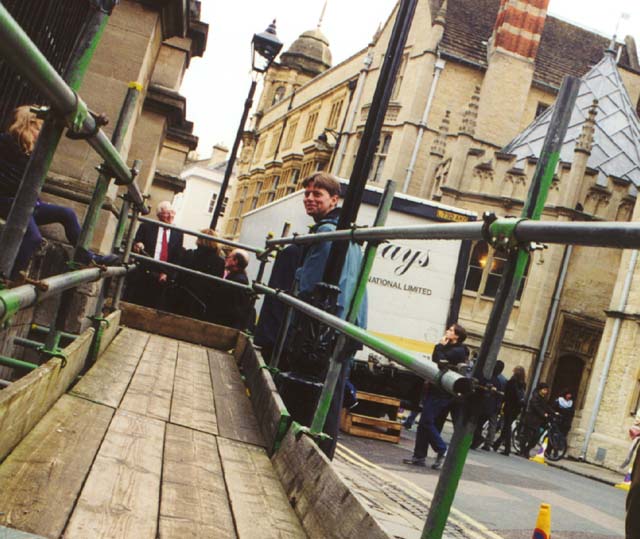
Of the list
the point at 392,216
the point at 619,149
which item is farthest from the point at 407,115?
the point at 392,216

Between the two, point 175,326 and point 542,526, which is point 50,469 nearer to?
point 542,526

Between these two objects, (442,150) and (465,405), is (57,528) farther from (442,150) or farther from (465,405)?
(442,150)

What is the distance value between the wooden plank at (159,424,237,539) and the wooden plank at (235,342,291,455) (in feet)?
0.84

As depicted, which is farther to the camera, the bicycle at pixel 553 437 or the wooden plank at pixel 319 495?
the bicycle at pixel 553 437

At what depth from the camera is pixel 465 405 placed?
1879 millimetres

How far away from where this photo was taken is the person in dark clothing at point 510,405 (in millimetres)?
17094

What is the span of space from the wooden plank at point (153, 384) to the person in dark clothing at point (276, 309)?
62 cm

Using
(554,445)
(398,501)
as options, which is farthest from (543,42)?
(398,501)

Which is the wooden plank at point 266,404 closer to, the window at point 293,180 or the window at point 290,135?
the window at point 293,180

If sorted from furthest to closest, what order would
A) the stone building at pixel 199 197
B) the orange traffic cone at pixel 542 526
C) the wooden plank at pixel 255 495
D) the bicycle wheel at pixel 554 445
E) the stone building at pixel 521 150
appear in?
the stone building at pixel 199 197 < the stone building at pixel 521 150 < the bicycle wheel at pixel 554 445 < the orange traffic cone at pixel 542 526 < the wooden plank at pixel 255 495

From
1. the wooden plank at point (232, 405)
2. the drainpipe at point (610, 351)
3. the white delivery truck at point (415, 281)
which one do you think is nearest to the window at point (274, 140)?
the drainpipe at point (610, 351)

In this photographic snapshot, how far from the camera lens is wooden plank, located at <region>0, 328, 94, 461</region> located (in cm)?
221

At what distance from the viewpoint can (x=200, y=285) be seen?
9.56 m

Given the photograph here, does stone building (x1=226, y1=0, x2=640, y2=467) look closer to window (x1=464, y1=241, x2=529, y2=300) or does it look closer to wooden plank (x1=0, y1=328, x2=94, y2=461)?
window (x1=464, y1=241, x2=529, y2=300)
